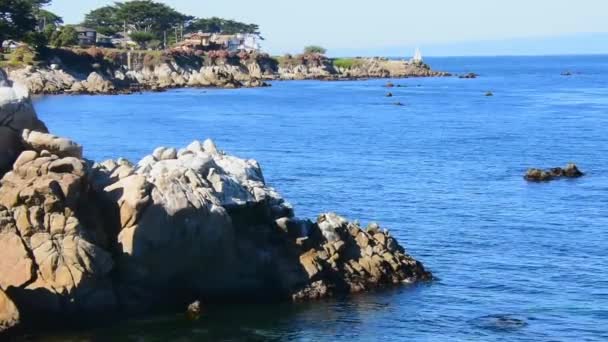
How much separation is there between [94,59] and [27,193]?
447ft

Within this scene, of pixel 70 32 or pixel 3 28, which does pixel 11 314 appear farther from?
pixel 70 32

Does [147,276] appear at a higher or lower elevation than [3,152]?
lower

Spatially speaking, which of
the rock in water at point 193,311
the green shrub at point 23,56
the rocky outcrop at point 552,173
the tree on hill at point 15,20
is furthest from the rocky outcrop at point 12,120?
the green shrub at point 23,56

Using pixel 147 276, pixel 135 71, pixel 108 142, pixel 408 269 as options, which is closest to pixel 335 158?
pixel 108 142

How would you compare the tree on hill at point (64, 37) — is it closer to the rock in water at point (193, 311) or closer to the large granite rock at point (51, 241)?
the large granite rock at point (51, 241)

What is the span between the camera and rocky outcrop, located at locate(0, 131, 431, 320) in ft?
114

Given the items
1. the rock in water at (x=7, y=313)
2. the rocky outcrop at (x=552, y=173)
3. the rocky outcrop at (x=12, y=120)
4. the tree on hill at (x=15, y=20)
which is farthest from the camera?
the tree on hill at (x=15, y=20)

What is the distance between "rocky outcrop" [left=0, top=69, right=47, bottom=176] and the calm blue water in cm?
818

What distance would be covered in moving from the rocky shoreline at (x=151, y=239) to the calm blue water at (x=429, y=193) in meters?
1.34

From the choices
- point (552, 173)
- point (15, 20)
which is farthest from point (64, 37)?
point (552, 173)

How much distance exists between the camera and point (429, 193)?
6519 centimetres

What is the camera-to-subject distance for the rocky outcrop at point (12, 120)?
38.3 m

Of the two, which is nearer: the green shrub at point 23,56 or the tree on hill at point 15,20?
the tree on hill at point 15,20

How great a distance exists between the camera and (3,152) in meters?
38.2
